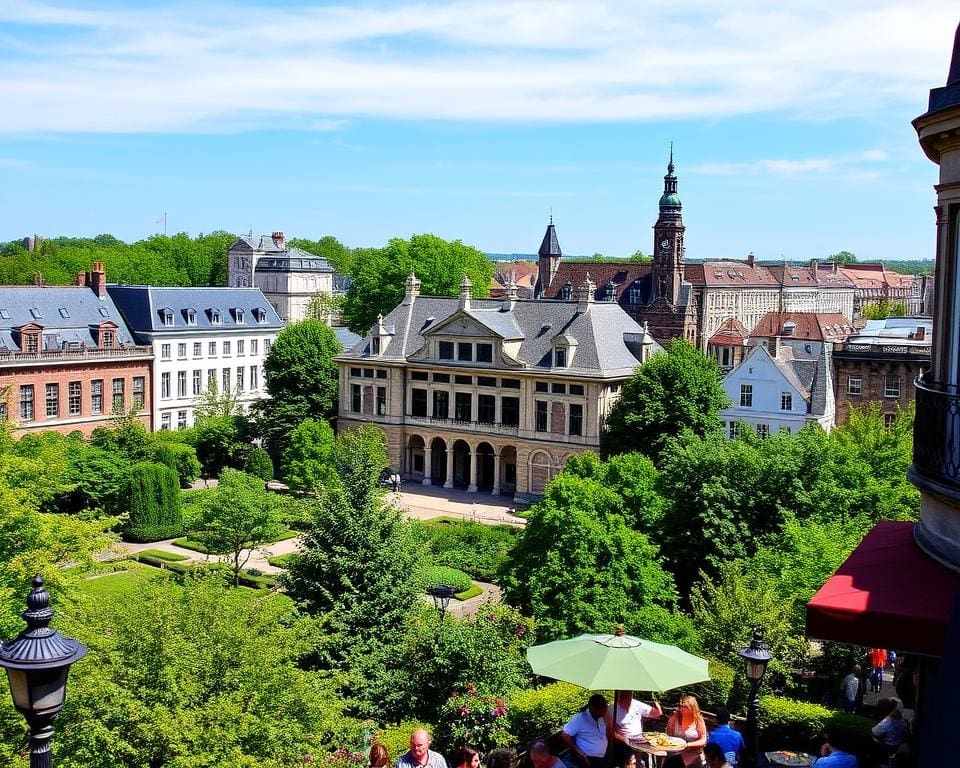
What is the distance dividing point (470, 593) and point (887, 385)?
29.8 m

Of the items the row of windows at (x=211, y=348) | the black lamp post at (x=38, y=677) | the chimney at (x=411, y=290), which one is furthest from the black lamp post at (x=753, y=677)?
the row of windows at (x=211, y=348)

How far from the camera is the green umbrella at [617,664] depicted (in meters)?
15.1

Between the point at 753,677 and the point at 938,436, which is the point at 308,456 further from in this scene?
the point at 938,436

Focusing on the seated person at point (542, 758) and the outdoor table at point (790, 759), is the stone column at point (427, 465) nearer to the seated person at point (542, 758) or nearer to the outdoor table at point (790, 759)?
the outdoor table at point (790, 759)

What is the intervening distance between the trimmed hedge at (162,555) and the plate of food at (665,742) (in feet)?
121

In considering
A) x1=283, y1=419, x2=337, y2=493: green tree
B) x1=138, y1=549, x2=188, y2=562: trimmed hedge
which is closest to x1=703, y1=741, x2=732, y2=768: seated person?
x1=138, y1=549, x2=188, y2=562: trimmed hedge

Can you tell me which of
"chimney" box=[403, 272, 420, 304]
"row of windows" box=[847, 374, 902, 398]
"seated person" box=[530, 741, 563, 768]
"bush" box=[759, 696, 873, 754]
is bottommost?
"bush" box=[759, 696, 873, 754]

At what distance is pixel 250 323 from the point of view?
3302 inches

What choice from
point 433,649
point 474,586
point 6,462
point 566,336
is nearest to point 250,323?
point 566,336

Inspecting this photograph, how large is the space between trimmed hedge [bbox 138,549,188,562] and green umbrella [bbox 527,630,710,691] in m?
35.9

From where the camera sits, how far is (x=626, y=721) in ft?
51.7

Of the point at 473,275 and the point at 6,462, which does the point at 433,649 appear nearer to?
the point at 6,462

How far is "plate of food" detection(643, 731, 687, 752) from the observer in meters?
15.3

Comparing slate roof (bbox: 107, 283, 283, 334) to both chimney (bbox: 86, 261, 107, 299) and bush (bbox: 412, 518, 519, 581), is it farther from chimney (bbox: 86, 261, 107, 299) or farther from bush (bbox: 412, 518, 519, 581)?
bush (bbox: 412, 518, 519, 581)
